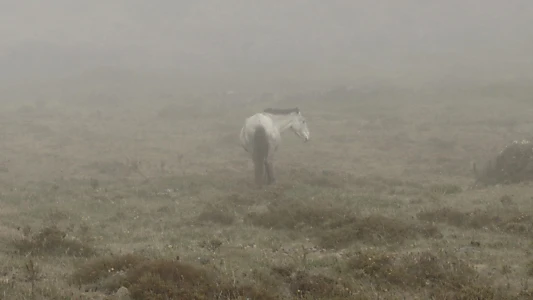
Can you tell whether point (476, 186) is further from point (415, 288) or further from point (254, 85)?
point (254, 85)

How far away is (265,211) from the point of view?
1647cm

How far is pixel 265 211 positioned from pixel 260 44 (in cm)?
8439

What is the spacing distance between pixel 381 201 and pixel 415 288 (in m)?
9.28

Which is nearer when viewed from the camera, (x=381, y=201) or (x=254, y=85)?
(x=381, y=201)

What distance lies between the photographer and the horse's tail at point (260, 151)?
21005mm

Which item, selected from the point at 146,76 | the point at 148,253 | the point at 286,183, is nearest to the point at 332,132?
the point at 286,183

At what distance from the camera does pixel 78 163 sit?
28.4 meters

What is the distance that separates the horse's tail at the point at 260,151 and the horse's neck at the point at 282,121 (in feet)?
7.28

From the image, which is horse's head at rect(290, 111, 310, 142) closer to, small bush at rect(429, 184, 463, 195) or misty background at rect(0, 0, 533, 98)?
small bush at rect(429, 184, 463, 195)

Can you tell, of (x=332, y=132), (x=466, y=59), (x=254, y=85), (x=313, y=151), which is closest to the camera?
(x=313, y=151)

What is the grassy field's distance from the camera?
8.77 meters

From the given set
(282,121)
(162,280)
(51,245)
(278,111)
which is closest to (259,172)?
(282,121)

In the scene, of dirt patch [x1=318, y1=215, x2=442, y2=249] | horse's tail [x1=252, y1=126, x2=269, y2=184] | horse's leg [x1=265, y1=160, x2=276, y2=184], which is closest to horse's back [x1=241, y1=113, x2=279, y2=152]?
horse's tail [x1=252, y1=126, x2=269, y2=184]

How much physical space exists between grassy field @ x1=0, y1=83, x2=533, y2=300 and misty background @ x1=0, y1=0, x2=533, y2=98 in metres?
22.0
